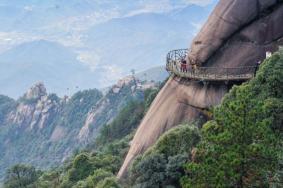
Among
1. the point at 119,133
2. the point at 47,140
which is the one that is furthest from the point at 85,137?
the point at 119,133

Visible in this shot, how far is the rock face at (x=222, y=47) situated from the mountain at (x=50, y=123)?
10082 cm

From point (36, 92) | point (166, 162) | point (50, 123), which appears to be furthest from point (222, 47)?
point (36, 92)

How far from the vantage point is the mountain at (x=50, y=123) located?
480 feet

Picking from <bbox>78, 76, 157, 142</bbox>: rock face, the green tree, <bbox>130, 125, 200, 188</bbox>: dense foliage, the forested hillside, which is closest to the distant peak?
<bbox>78, 76, 157, 142</bbox>: rock face

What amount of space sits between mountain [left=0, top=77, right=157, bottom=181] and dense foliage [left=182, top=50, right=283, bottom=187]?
11895 cm

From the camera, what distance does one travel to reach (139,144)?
4109cm

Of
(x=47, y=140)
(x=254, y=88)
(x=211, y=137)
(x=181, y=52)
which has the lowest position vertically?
(x=47, y=140)

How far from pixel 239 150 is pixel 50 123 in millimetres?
136429

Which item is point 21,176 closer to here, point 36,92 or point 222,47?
point 222,47

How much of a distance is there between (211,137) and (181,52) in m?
25.0

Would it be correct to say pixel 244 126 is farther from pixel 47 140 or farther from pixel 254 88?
pixel 47 140

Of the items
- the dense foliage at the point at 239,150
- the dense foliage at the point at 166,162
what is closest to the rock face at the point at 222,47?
the dense foliage at the point at 166,162

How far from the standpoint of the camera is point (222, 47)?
40062 mm

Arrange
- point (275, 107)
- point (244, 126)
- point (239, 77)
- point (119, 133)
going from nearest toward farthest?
point (244, 126)
point (275, 107)
point (239, 77)
point (119, 133)
